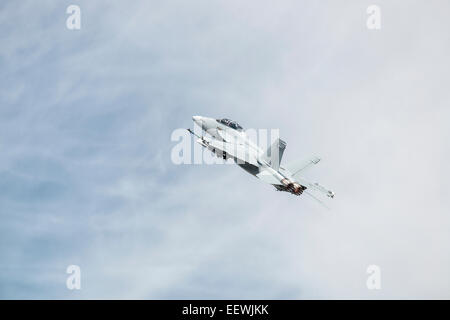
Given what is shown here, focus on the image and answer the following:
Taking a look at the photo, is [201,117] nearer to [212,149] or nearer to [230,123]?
[230,123]

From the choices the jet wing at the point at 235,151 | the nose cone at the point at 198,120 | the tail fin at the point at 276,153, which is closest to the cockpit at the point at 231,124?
the nose cone at the point at 198,120

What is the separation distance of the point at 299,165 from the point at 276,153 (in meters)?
4.91

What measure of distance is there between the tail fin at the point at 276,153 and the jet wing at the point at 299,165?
2555mm

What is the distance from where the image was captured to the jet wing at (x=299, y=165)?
88438 millimetres

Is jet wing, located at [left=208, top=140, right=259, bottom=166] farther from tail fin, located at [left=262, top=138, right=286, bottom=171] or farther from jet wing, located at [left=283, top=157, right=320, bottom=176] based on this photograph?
jet wing, located at [left=283, top=157, right=320, bottom=176]

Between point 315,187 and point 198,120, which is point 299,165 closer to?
point 315,187

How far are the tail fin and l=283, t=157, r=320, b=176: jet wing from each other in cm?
256

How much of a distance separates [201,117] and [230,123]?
5.48 metres

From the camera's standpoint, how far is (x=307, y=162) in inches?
3521

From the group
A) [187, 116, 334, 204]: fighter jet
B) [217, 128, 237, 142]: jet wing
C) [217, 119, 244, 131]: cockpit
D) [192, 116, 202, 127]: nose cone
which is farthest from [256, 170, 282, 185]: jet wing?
[192, 116, 202, 127]: nose cone

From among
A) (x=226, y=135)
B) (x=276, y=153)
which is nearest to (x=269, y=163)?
(x=276, y=153)

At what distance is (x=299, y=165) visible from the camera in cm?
8912

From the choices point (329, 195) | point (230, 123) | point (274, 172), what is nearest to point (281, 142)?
point (274, 172)

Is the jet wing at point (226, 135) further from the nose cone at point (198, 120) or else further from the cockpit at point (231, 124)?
the nose cone at point (198, 120)
